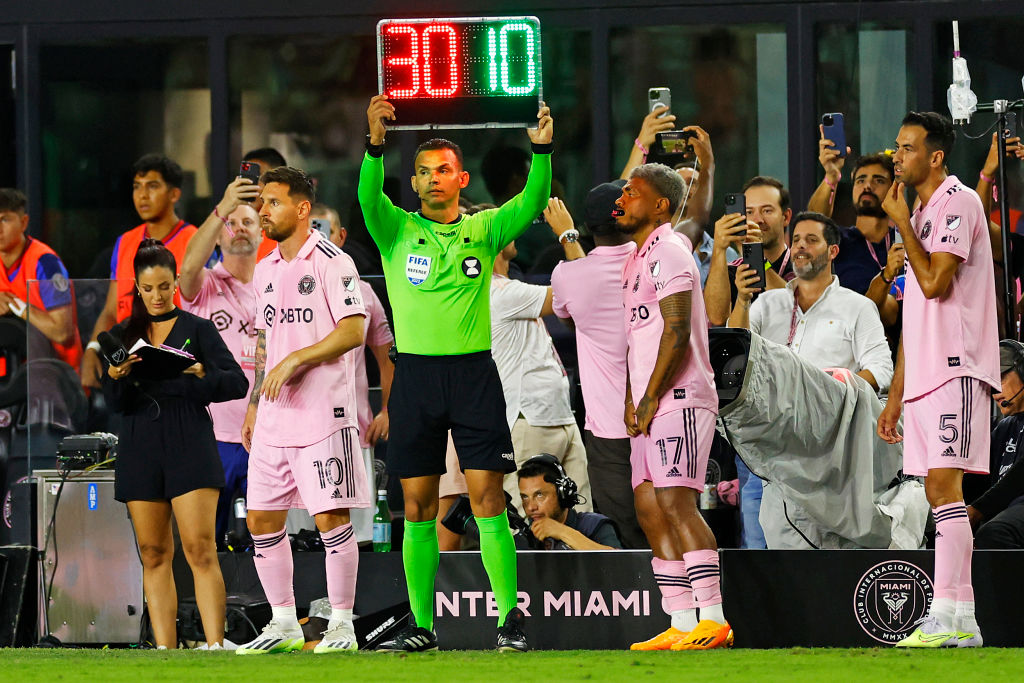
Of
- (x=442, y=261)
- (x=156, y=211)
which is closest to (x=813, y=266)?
(x=442, y=261)

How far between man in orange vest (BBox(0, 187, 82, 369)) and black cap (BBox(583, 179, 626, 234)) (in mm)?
2893

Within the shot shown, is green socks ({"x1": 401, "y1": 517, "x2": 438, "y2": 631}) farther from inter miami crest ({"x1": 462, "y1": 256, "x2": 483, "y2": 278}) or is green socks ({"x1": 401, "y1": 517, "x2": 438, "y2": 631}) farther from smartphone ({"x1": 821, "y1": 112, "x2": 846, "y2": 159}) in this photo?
smartphone ({"x1": 821, "y1": 112, "x2": 846, "y2": 159})

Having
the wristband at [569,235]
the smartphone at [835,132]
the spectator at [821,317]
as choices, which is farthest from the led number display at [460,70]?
the smartphone at [835,132]

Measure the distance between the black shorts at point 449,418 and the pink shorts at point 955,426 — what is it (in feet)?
5.23

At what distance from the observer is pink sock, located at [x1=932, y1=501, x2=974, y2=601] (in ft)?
19.5

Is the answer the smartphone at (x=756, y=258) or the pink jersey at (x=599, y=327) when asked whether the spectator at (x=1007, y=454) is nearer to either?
the smartphone at (x=756, y=258)

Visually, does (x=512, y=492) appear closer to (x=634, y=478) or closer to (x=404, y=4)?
(x=634, y=478)

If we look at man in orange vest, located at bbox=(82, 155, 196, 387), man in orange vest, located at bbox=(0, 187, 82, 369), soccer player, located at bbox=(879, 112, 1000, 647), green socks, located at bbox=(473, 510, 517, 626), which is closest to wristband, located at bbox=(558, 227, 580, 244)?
soccer player, located at bbox=(879, 112, 1000, 647)

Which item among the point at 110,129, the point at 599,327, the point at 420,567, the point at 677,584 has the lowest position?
the point at 677,584

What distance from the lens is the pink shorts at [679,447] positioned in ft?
20.3

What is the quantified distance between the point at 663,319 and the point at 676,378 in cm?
24

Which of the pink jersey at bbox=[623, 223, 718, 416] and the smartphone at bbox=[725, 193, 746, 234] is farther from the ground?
the smartphone at bbox=[725, 193, 746, 234]

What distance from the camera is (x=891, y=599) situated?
701cm

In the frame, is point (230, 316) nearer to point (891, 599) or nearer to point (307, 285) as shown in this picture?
point (307, 285)
